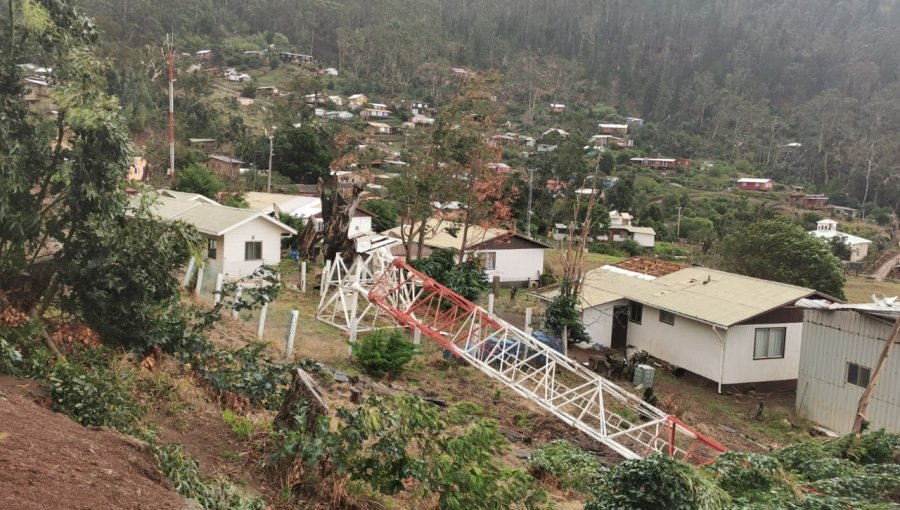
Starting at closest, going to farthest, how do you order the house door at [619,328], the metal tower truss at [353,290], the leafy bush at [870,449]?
the leafy bush at [870,449] → the metal tower truss at [353,290] → the house door at [619,328]

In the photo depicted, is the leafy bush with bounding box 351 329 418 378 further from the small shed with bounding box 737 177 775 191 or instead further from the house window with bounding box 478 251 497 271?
the small shed with bounding box 737 177 775 191

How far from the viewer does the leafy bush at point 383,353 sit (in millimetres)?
15547

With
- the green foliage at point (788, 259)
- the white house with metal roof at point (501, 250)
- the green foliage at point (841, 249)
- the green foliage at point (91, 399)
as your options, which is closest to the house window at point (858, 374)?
the green foliage at point (788, 259)

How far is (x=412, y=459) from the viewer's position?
22.5ft

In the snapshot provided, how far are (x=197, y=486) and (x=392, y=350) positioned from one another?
31.2ft

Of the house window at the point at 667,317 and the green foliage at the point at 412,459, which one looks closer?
the green foliage at the point at 412,459

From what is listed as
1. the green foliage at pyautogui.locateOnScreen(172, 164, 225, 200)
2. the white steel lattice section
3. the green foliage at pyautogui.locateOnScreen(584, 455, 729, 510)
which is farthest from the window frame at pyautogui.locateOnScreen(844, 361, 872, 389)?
the green foliage at pyautogui.locateOnScreen(172, 164, 225, 200)

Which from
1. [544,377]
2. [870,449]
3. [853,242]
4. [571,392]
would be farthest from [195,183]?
[853,242]


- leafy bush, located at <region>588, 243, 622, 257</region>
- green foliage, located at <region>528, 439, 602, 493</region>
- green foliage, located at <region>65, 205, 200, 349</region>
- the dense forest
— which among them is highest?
the dense forest

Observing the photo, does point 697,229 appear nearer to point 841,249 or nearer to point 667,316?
point 841,249

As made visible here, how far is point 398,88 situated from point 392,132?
2282 centimetres

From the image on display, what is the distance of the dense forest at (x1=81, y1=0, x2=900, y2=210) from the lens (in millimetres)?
92750

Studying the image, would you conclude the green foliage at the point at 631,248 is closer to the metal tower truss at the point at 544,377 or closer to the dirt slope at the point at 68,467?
the metal tower truss at the point at 544,377

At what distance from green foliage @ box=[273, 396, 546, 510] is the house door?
16.2 m
